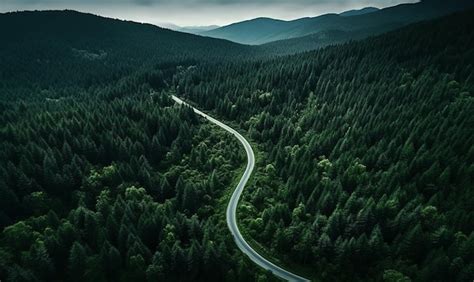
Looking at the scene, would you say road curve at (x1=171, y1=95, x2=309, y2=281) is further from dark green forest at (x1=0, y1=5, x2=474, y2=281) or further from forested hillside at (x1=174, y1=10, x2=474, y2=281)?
forested hillside at (x1=174, y1=10, x2=474, y2=281)

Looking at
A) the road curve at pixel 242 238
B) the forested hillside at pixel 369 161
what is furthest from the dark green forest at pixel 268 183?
the road curve at pixel 242 238

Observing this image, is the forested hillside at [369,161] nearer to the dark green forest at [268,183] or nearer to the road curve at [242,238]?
the dark green forest at [268,183]

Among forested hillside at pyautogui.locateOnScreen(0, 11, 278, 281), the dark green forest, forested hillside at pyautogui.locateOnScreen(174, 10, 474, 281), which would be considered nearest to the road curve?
the dark green forest

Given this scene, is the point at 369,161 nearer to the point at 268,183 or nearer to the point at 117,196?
the point at 268,183

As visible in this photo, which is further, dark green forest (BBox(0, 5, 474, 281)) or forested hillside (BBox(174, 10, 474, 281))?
forested hillside (BBox(174, 10, 474, 281))

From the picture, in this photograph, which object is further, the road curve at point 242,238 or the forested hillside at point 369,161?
the road curve at point 242,238

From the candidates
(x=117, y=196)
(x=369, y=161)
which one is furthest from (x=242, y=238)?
(x=369, y=161)

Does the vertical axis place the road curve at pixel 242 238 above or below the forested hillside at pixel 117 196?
below
